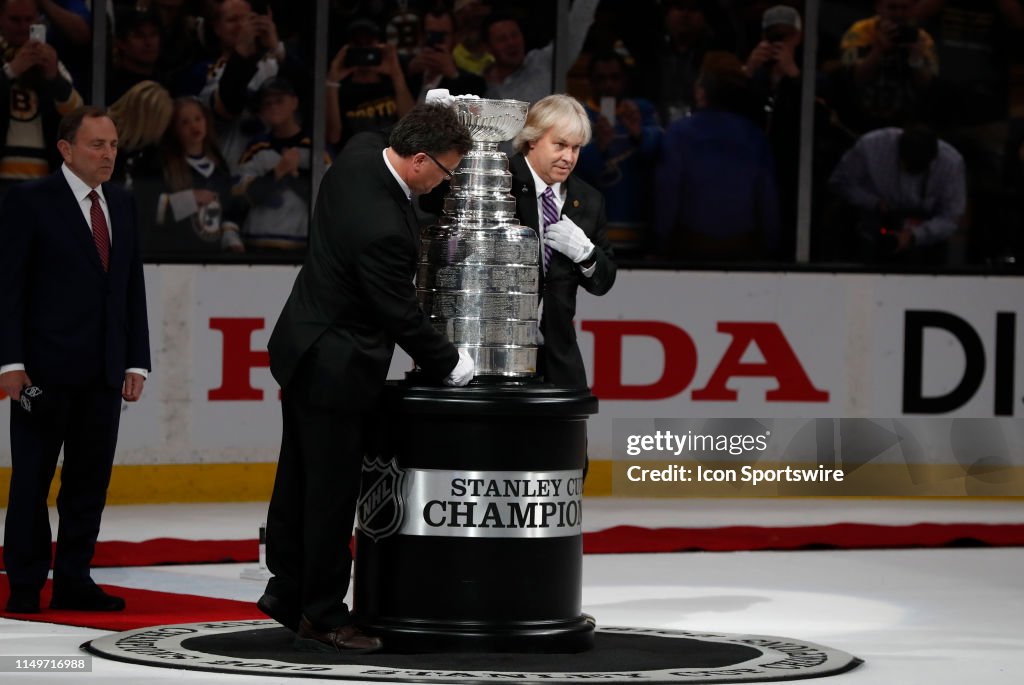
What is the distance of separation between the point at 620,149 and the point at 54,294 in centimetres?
618

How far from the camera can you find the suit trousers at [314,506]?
6.74 m

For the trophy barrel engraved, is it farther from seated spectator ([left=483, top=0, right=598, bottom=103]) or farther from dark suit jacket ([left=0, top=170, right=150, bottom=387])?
seated spectator ([left=483, top=0, right=598, bottom=103])

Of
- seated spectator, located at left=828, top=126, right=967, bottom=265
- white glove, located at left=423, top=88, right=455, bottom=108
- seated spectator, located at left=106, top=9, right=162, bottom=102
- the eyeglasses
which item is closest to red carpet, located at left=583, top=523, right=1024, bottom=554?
seated spectator, located at left=828, top=126, right=967, bottom=265

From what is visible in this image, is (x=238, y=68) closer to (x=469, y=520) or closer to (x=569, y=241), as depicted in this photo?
(x=569, y=241)

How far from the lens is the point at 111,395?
25.9 feet

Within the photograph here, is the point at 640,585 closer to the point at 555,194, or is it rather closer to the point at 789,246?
the point at 555,194

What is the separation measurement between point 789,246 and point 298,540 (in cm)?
723

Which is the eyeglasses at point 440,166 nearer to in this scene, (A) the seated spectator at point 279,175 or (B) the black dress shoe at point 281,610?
(B) the black dress shoe at point 281,610

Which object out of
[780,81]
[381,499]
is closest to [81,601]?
[381,499]

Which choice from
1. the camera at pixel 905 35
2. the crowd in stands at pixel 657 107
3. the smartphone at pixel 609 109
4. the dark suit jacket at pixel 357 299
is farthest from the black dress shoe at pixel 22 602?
the camera at pixel 905 35

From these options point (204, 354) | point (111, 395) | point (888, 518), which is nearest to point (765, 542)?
point (888, 518)

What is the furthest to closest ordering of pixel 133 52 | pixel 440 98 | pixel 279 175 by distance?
pixel 279 175 → pixel 133 52 → pixel 440 98

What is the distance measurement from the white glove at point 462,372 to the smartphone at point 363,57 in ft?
20.6

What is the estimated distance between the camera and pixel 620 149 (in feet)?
44.2
